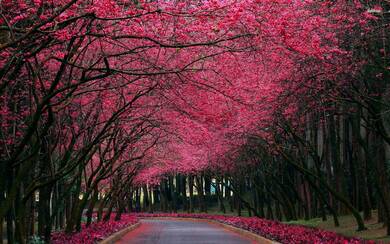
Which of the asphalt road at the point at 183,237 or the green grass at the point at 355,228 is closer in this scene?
the green grass at the point at 355,228

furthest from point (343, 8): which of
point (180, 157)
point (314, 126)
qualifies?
point (180, 157)

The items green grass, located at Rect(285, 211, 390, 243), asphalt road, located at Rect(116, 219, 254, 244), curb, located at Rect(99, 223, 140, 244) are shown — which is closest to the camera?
green grass, located at Rect(285, 211, 390, 243)

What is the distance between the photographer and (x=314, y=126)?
33438 mm

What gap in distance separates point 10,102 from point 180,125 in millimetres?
9477

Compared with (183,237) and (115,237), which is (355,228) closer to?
(183,237)

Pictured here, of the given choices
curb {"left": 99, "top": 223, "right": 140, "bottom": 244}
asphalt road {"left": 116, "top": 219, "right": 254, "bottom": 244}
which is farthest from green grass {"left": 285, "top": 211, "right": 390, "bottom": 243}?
curb {"left": 99, "top": 223, "right": 140, "bottom": 244}

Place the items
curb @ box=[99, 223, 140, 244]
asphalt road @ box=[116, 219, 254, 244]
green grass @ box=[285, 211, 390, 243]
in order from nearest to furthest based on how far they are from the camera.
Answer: green grass @ box=[285, 211, 390, 243], curb @ box=[99, 223, 140, 244], asphalt road @ box=[116, 219, 254, 244]

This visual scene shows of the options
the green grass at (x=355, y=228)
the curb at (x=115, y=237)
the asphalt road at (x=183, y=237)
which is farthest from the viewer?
the asphalt road at (x=183, y=237)

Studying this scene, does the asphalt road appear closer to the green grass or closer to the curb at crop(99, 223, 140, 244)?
the curb at crop(99, 223, 140, 244)

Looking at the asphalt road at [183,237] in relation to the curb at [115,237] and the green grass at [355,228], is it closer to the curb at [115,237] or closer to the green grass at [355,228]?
the curb at [115,237]

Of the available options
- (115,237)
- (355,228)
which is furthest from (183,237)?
(355,228)

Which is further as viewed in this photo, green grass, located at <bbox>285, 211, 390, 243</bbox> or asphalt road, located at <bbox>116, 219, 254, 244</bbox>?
asphalt road, located at <bbox>116, 219, 254, 244</bbox>

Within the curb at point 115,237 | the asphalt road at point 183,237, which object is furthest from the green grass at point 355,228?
the curb at point 115,237

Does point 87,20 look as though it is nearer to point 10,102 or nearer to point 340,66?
point 10,102
